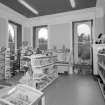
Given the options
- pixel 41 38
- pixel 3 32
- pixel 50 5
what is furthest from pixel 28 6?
pixel 41 38

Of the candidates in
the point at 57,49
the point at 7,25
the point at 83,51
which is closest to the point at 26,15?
the point at 7,25

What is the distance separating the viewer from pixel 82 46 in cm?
671

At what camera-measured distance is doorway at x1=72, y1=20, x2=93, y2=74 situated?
645cm

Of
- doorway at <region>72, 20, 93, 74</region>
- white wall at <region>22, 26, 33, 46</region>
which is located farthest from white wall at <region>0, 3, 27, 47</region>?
doorway at <region>72, 20, 93, 74</region>

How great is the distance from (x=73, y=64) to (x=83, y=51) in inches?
40.5

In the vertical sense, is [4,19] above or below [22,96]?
above

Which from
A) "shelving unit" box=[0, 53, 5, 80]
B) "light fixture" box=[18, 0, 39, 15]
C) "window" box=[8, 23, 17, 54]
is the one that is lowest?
"shelving unit" box=[0, 53, 5, 80]

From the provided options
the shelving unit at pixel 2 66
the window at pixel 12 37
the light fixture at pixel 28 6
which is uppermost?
the light fixture at pixel 28 6

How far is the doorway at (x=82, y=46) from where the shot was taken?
645cm

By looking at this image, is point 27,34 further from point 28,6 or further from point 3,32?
point 28,6

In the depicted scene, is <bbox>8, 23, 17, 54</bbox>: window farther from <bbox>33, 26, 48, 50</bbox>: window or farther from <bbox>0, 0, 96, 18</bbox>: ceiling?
<bbox>33, 26, 48, 50</bbox>: window

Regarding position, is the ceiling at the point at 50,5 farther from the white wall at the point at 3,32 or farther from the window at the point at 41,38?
the window at the point at 41,38

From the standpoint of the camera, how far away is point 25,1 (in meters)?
5.37

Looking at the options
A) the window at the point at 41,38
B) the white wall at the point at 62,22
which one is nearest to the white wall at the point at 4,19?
the white wall at the point at 62,22
